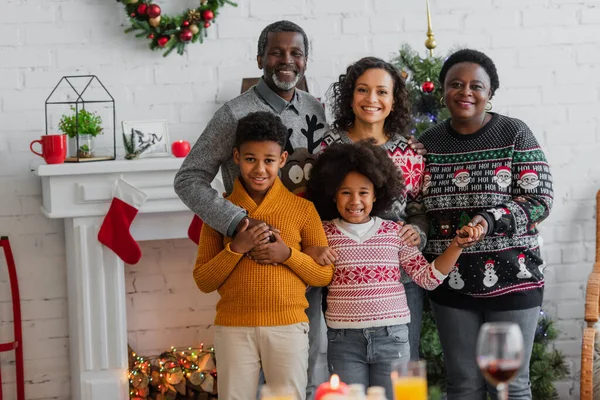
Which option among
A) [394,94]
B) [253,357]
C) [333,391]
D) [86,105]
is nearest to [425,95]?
[394,94]

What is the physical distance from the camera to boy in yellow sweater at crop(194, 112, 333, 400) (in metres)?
2.10

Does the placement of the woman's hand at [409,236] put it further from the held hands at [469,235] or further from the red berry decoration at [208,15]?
the red berry decoration at [208,15]

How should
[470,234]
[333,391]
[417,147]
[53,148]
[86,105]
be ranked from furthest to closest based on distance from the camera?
[86,105] < [53,148] < [417,147] < [470,234] < [333,391]

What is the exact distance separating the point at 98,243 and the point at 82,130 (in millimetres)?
420

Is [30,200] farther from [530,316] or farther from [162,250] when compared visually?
[530,316]

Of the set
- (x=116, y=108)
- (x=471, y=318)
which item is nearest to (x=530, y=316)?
(x=471, y=318)

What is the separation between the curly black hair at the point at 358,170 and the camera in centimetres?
216

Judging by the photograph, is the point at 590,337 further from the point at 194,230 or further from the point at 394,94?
the point at 194,230

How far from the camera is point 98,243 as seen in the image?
3.07m

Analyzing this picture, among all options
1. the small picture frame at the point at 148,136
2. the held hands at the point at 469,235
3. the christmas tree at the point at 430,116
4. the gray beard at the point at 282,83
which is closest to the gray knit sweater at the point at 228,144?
the gray beard at the point at 282,83

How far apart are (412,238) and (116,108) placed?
5.04 ft

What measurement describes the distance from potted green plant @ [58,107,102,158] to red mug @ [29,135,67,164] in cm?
5

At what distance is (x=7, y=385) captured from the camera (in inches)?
130

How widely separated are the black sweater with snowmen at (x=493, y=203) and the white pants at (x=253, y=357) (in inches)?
19.2
